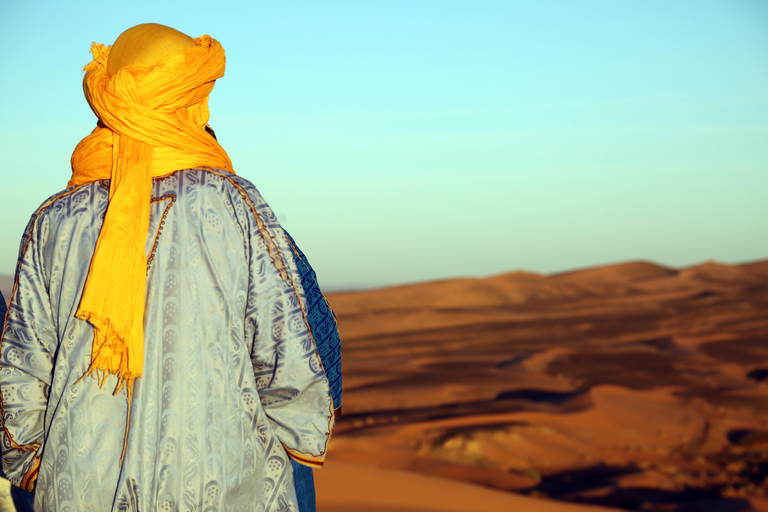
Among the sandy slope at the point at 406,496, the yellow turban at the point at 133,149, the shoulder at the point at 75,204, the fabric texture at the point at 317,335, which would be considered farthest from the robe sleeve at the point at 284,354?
the sandy slope at the point at 406,496

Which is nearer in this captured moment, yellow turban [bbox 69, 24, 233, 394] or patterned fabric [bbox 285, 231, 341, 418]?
yellow turban [bbox 69, 24, 233, 394]

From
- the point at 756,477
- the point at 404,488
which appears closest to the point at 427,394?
the point at 756,477

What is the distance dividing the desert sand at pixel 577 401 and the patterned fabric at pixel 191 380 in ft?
11.9

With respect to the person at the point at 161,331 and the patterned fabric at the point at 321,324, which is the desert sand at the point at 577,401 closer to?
the patterned fabric at the point at 321,324

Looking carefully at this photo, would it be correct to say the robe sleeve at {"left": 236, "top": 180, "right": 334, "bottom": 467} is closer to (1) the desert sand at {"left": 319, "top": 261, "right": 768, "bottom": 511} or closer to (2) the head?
(2) the head

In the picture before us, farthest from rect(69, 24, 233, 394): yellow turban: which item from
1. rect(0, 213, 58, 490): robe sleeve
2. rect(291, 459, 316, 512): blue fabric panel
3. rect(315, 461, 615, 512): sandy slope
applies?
rect(315, 461, 615, 512): sandy slope

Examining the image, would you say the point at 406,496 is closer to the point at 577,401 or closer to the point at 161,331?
the point at 161,331

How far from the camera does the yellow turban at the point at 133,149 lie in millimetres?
1714

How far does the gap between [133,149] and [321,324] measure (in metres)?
0.65

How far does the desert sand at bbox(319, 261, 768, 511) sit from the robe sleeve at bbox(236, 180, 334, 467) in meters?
3.64

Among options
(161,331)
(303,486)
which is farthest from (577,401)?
(161,331)

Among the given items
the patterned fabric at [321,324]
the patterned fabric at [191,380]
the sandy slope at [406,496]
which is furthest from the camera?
the sandy slope at [406,496]

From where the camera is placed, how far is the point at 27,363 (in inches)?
73.6

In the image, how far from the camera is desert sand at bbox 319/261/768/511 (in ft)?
22.7
